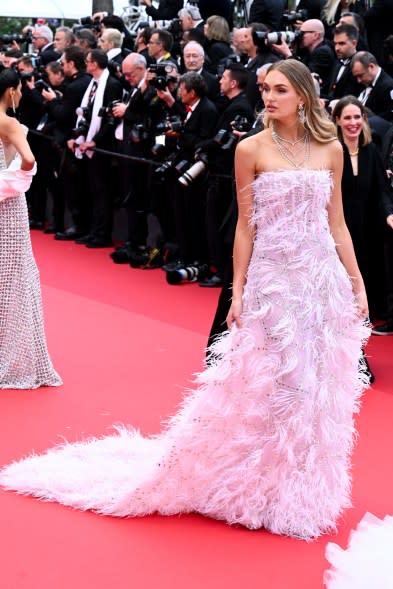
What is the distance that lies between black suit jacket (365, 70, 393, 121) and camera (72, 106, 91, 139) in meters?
3.43

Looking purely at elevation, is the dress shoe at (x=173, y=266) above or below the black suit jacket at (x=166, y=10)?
below

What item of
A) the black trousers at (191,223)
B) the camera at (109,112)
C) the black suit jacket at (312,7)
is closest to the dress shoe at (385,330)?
the black trousers at (191,223)

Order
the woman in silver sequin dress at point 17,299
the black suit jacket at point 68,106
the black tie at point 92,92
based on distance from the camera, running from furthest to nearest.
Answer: the black suit jacket at point 68,106
the black tie at point 92,92
the woman in silver sequin dress at point 17,299

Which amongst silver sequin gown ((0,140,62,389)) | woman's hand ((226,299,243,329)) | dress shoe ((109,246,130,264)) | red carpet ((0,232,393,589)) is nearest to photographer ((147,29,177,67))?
dress shoe ((109,246,130,264))

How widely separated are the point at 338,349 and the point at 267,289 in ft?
1.23

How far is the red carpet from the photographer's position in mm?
3949

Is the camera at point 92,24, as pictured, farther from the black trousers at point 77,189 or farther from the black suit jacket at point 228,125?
the black suit jacket at point 228,125

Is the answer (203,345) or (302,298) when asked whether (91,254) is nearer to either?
(203,345)

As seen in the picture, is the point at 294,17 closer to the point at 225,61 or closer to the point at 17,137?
the point at 225,61

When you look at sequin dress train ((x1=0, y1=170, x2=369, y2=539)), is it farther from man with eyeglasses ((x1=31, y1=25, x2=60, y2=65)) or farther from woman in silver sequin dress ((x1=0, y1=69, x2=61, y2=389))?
man with eyeglasses ((x1=31, y1=25, x2=60, y2=65))

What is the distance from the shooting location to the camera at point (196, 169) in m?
9.54

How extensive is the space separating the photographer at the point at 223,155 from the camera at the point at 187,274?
3.6 inches

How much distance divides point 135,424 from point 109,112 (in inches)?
230

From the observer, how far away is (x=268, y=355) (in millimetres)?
4344
